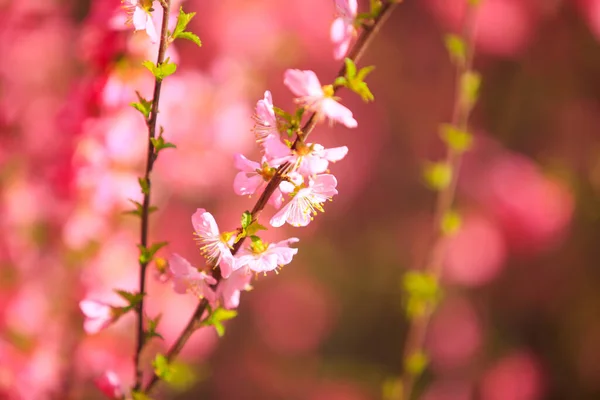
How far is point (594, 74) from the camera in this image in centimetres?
124

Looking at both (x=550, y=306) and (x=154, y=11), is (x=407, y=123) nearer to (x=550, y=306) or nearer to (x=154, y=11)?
(x=550, y=306)

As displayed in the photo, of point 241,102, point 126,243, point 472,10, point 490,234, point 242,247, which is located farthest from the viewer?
point 490,234

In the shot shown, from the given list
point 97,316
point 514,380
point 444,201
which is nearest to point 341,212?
point 514,380

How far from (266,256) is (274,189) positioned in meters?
0.04

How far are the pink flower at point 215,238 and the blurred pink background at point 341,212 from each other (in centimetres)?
29

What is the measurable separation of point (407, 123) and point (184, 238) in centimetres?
62

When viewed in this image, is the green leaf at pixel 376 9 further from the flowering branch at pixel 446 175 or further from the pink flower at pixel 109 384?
the pink flower at pixel 109 384

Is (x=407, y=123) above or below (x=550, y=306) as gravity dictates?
above

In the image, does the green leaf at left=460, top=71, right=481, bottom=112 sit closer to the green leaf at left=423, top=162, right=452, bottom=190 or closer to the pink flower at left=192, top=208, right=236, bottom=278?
the green leaf at left=423, top=162, right=452, bottom=190

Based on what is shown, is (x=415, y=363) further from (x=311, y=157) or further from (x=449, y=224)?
(x=311, y=157)

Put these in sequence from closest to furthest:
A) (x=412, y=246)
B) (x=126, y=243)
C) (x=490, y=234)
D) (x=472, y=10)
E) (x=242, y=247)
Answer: (x=242, y=247), (x=472, y=10), (x=126, y=243), (x=490, y=234), (x=412, y=246)

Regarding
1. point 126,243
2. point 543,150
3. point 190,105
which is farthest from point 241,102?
point 543,150

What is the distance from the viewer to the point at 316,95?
31 cm

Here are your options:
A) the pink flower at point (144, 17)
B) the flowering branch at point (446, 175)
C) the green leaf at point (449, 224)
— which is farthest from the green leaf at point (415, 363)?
the pink flower at point (144, 17)
